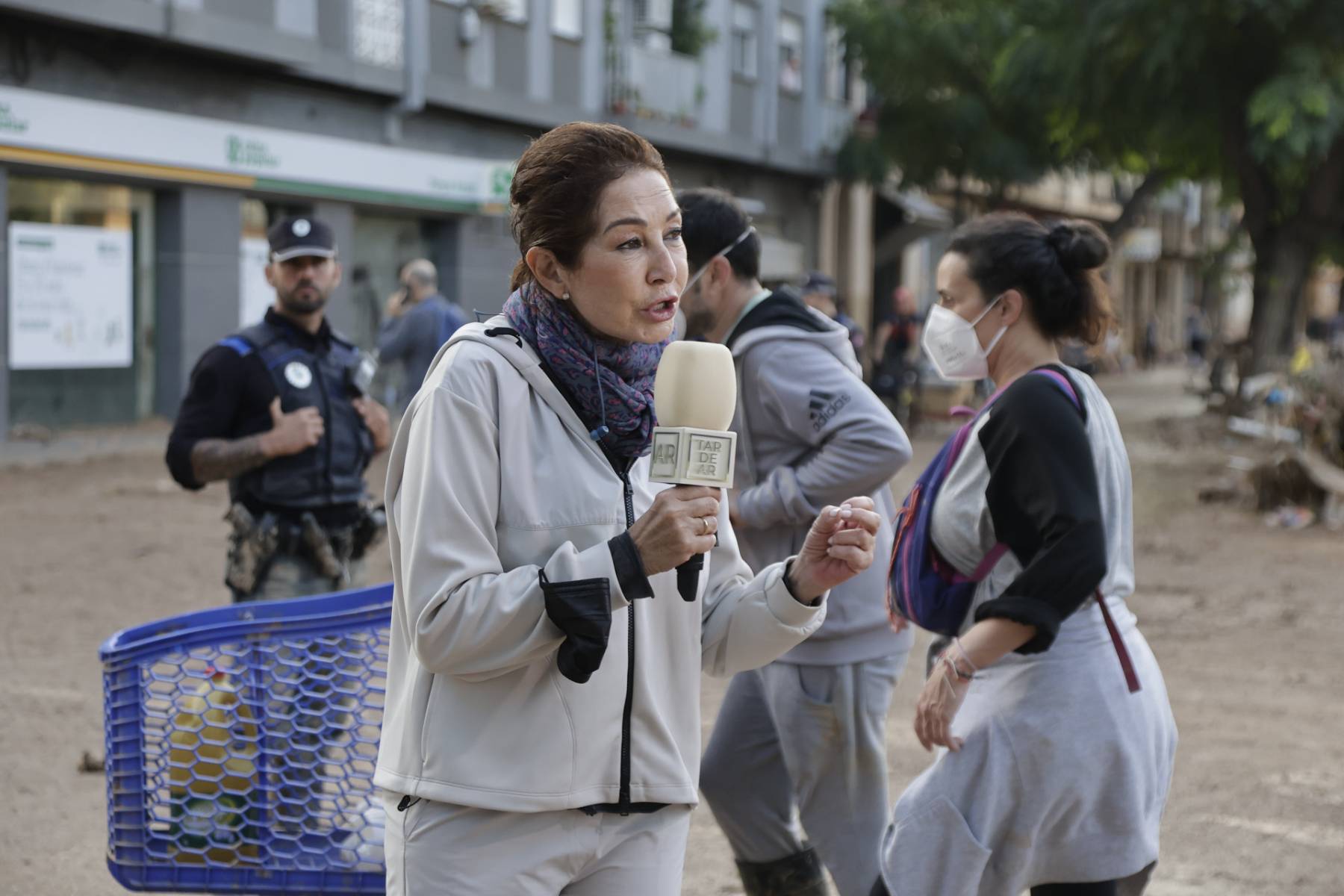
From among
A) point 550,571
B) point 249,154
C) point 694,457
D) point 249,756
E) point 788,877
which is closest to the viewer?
point 694,457

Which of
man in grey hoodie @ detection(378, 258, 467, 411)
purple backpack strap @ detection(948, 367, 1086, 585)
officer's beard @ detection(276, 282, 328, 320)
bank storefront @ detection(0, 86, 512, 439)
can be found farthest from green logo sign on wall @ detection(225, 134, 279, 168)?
purple backpack strap @ detection(948, 367, 1086, 585)

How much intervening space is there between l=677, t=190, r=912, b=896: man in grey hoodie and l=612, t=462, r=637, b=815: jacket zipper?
1697 mm

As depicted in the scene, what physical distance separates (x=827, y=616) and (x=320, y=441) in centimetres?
188

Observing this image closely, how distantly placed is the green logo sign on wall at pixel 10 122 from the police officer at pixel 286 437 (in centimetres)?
1268

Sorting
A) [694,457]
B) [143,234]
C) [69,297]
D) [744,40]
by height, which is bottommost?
[694,457]

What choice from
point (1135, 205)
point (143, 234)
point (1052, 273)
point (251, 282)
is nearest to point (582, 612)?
point (1052, 273)

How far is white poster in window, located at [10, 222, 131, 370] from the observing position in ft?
57.0

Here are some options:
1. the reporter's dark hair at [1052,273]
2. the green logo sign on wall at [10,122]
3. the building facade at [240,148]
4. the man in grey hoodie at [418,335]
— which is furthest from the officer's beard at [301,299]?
the green logo sign on wall at [10,122]

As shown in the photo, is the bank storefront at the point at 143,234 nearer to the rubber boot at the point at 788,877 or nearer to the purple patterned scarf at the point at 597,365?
the rubber boot at the point at 788,877

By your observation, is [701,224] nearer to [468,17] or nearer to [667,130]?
[468,17]

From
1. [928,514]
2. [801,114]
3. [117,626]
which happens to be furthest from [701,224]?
[801,114]

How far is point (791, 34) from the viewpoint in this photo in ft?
112

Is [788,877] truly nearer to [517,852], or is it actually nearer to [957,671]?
[957,671]

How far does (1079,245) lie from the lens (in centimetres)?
343
